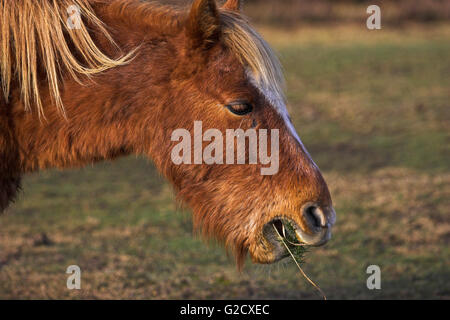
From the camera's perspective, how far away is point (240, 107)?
10.6 feet

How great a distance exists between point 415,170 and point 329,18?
43.3 ft

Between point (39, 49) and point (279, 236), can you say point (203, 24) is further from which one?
point (279, 236)

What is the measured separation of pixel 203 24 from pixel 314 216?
113 cm

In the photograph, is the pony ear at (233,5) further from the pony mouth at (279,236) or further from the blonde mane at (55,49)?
the pony mouth at (279,236)

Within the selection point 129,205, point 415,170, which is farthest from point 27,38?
point 415,170

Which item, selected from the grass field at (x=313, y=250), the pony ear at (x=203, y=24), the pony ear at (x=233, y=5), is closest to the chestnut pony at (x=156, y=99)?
the pony ear at (x=203, y=24)

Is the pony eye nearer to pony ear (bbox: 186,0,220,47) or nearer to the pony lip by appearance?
pony ear (bbox: 186,0,220,47)

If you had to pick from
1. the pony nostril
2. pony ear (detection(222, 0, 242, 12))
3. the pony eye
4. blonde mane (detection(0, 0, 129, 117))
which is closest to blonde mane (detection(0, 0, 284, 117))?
blonde mane (detection(0, 0, 129, 117))

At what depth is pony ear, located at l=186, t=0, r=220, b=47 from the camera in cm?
314

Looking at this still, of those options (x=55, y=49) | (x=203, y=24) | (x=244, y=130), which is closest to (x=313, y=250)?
(x=244, y=130)

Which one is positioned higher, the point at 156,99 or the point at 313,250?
the point at 156,99

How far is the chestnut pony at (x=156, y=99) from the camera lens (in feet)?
10.6
